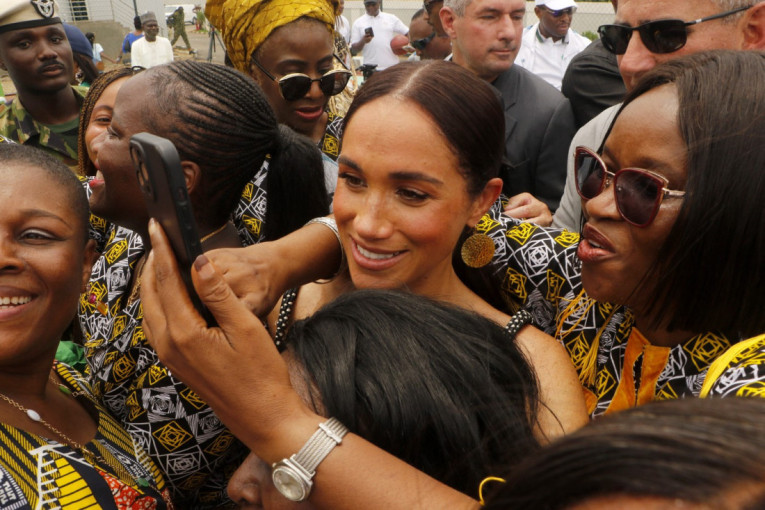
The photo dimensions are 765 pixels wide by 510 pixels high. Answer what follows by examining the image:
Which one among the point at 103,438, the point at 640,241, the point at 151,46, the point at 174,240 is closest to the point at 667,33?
the point at 640,241

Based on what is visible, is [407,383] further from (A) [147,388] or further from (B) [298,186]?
(B) [298,186]

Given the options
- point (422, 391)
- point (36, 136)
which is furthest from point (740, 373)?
point (36, 136)

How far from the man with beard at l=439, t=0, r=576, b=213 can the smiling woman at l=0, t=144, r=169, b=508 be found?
2.28 m

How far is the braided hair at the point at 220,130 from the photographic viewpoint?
193cm

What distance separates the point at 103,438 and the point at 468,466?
997 millimetres

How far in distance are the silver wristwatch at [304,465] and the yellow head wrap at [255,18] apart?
232cm

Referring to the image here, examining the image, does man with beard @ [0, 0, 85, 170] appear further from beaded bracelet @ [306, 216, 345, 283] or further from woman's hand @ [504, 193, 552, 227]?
woman's hand @ [504, 193, 552, 227]

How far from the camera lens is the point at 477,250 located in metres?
Answer: 2.01

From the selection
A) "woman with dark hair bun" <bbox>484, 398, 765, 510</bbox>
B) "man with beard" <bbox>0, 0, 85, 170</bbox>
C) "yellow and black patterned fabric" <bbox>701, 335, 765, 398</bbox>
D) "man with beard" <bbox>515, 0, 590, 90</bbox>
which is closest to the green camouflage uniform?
"man with beard" <bbox>0, 0, 85, 170</bbox>

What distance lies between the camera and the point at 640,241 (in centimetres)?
150

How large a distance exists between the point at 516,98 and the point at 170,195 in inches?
117

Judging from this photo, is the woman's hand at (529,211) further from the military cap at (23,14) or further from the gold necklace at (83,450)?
the military cap at (23,14)

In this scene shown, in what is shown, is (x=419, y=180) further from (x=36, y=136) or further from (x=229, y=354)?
(x=36, y=136)

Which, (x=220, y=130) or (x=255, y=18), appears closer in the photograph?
(x=220, y=130)
